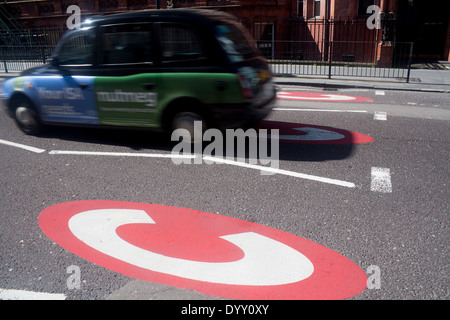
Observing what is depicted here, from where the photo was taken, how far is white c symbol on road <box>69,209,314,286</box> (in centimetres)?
325

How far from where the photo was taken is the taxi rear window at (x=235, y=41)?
5863 millimetres

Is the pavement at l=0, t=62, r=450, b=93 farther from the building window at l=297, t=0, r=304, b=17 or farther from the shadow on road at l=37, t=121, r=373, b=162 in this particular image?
the building window at l=297, t=0, r=304, b=17

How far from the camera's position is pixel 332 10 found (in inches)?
779

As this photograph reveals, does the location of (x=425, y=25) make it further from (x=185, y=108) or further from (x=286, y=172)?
(x=286, y=172)

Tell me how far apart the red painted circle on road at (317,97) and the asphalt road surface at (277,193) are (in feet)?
9.21

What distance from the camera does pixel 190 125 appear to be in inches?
246

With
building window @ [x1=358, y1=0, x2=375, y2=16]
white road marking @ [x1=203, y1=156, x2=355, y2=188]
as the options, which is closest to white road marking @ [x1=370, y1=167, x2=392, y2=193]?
white road marking @ [x1=203, y1=156, x2=355, y2=188]

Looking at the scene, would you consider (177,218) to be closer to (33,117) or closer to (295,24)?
(33,117)

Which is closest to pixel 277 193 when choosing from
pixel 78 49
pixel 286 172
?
pixel 286 172

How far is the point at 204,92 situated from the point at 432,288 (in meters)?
3.89

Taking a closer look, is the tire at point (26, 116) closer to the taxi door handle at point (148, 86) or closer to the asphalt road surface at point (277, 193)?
the asphalt road surface at point (277, 193)

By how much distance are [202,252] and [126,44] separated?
391cm

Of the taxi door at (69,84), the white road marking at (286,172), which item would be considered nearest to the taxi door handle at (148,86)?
the taxi door at (69,84)
